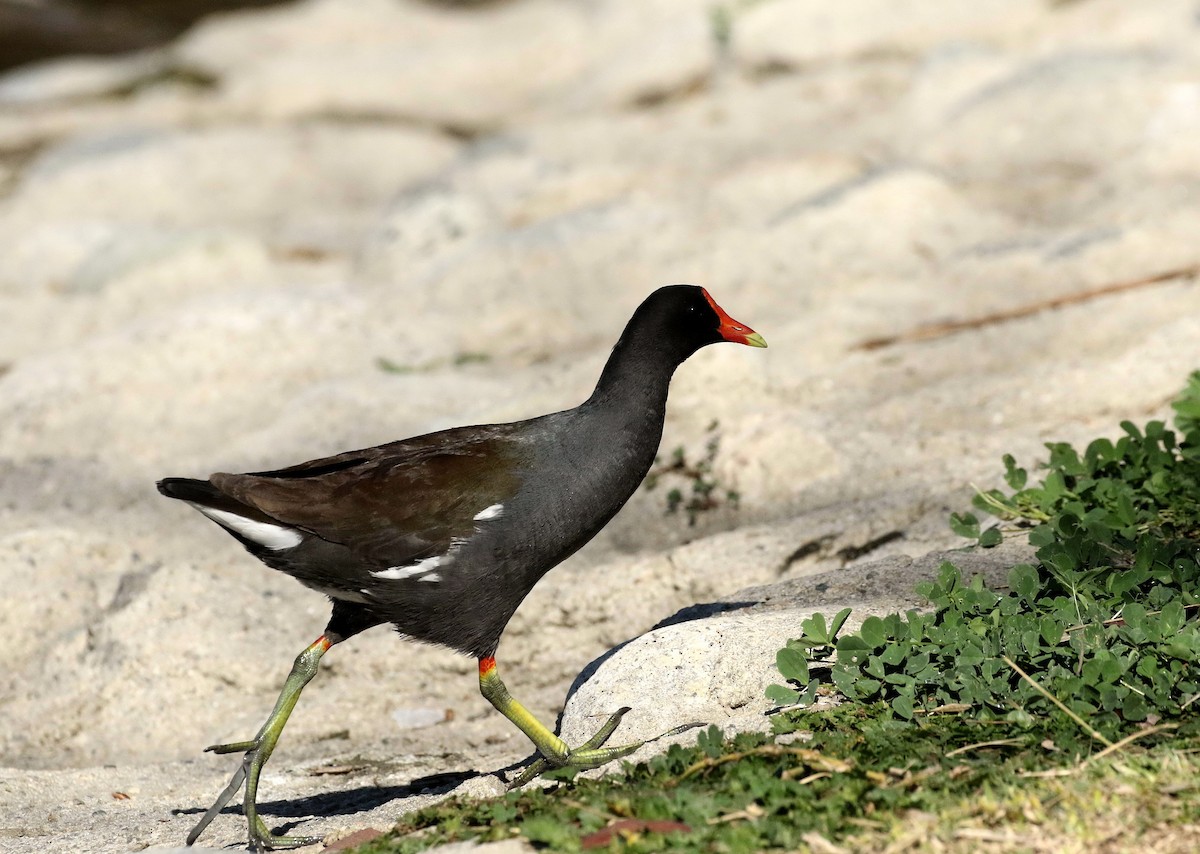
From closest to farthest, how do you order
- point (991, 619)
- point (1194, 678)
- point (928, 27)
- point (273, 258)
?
1. point (1194, 678)
2. point (991, 619)
3. point (273, 258)
4. point (928, 27)

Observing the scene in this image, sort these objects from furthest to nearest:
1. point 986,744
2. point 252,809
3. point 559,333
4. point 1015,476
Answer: point 559,333, point 1015,476, point 252,809, point 986,744

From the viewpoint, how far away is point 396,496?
4.45m

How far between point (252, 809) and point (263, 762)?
0.18 meters

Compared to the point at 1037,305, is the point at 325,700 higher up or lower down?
lower down

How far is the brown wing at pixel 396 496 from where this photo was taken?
4.36 m

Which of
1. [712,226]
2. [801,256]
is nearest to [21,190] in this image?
[712,226]

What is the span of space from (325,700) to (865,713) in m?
2.47

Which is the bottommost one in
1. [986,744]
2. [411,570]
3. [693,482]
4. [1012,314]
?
[693,482]

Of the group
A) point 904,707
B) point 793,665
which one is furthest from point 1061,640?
point 793,665

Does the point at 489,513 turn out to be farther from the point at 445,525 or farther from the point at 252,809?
the point at 252,809

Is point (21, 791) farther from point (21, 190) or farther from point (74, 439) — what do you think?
point (21, 190)

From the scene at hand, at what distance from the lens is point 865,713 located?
153 inches

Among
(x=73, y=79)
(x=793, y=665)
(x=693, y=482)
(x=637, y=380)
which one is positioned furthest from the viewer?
(x=73, y=79)

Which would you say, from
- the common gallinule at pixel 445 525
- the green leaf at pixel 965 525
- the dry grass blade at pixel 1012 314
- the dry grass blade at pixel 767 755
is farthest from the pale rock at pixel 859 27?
the dry grass blade at pixel 767 755
